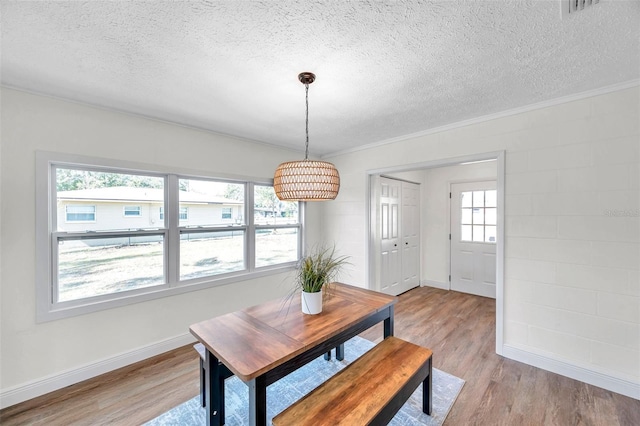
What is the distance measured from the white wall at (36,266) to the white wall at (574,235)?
330 centimetres

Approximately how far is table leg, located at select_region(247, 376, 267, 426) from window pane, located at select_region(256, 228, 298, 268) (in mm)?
2320

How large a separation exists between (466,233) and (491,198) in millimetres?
710

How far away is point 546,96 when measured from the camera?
2.23m


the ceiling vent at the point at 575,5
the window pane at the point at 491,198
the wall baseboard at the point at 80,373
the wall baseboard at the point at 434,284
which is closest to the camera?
the ceiling vent at the point at 575,5

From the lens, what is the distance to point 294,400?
6.53 ft

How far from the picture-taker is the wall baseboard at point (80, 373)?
6.49 ft

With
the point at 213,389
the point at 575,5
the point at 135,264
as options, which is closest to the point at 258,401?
the point at 213,389

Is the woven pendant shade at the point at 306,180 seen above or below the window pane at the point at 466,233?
above

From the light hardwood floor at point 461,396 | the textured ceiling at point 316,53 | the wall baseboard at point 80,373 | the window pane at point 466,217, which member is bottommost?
the light hardwood floor at point 461,396

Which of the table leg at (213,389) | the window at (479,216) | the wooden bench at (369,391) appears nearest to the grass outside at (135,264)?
the table leg at (213,389)

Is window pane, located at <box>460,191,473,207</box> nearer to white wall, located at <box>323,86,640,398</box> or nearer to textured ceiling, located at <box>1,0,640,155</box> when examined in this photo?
white wall, located at <box>323,86,640,398</box>

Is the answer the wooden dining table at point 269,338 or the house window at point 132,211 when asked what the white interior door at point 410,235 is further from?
the house window at point 132,211

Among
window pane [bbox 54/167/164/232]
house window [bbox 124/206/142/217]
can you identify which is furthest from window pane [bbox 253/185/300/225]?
house window [bbox 124/206/142/217]

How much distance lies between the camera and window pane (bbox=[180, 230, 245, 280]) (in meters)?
2.96
